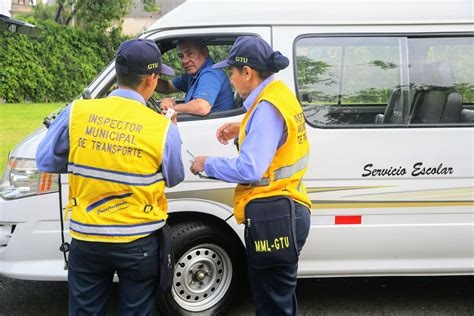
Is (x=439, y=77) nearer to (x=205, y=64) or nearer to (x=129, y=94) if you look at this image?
(x=205, y=64)

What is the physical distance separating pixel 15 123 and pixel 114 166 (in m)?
12.2

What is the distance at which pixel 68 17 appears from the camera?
83.1ft

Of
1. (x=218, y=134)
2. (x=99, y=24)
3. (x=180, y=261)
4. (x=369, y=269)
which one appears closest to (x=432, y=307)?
(x=369, y=269)

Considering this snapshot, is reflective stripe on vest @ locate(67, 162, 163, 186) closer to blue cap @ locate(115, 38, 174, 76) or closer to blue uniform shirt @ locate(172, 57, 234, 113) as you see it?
blue cap @ locate(115, 38, 174, 76)

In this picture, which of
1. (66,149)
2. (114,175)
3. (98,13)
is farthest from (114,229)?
(98,13)

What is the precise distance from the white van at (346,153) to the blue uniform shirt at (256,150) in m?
1.14

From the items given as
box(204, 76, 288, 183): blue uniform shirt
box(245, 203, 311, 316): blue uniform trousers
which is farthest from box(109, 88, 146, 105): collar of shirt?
box(245, 203, 311, 316): blue uniform trousers

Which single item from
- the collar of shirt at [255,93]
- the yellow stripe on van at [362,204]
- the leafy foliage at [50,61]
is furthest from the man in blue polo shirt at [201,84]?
the leafy foliage at [50,61]

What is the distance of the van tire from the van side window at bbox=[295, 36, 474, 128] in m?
1.06

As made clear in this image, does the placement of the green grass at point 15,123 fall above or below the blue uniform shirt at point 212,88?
below

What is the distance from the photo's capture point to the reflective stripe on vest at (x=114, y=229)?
2.61 metres

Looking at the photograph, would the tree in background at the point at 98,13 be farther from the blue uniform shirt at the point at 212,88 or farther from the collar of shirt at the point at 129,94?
the collar of shirt at the point at 129,94

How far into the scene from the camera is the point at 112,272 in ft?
9.00

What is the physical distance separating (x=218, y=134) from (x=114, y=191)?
3.24 ft
